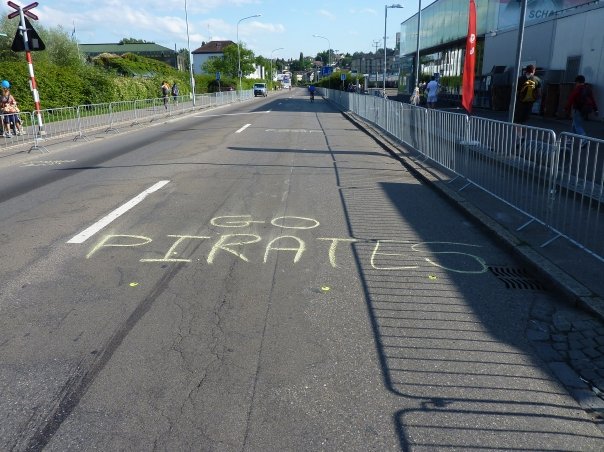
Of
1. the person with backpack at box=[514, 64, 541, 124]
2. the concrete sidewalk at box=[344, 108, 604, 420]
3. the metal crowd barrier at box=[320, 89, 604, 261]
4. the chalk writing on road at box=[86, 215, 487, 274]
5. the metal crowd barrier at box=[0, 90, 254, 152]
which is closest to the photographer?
the concrete sidewalk at box=[344, 108, 604, 420]

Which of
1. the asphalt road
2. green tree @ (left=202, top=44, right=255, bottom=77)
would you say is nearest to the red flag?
the asphalt road

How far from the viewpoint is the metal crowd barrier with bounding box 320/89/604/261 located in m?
5.47

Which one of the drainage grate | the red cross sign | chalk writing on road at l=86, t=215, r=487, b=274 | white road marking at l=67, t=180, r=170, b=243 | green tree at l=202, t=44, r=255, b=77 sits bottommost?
the drainage grate

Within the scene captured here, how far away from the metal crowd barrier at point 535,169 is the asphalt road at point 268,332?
32.2 inches

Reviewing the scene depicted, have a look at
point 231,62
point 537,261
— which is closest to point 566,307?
point 537,261

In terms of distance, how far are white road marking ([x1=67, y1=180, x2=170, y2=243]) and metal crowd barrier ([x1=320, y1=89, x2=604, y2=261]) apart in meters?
5.34

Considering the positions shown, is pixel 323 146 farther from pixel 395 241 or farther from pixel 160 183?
pixel 395 241

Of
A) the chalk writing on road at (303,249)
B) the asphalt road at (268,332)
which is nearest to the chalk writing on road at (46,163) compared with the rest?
the asphalt road at (268,332)

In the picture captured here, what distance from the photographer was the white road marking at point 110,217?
246 inches

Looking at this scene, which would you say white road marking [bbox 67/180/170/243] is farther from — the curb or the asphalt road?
the curb

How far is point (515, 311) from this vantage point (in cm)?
427

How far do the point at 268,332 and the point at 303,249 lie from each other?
2.02m

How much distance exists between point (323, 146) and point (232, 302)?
11579 millimetres

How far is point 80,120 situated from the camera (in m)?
20.3
